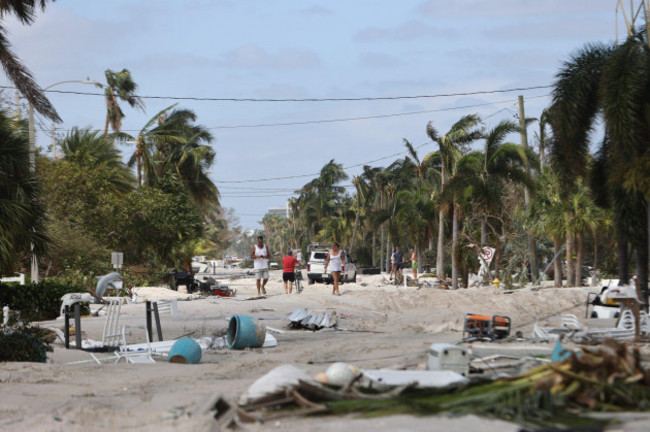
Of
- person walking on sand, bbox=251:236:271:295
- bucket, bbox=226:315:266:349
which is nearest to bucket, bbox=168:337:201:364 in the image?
bucket, bbox=226:315:266:349

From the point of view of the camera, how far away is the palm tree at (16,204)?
1462cm

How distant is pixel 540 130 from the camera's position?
36844 millimetres

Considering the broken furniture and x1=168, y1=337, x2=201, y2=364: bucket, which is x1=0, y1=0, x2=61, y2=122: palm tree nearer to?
x1=168, y1=337, x2=201, y2=364: bucket

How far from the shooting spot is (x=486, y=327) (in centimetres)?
1126

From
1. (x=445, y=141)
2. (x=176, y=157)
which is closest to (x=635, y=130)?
(x=445, y=141)

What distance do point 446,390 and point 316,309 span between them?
11933 mm

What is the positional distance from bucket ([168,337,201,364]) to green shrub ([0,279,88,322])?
30.2ft

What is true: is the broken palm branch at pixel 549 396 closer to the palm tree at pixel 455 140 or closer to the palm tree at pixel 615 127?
the palm tree at pixel 615 127

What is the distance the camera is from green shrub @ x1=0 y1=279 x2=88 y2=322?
19578 millimetres

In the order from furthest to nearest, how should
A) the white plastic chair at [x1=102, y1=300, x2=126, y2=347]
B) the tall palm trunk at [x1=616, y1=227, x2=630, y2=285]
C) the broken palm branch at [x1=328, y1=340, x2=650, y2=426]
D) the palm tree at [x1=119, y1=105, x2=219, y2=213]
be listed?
the palm tree at [x1=119, y1=105, x2=219, y2=213] < the tall palm trunk at [x1=616, y1=227, x2=630, y2=285] < the white plastic chair at [x1=102, y1=300, x2=126, y2=347] < the broken palm branch at [x1=328, y1=340, x2=650, y2=426]

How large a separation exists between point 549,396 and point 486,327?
5.58 metres

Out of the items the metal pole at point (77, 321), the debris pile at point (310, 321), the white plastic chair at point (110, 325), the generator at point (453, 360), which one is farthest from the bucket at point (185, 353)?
the generator at point (453, 360)

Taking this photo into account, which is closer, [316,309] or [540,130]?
[316,309]

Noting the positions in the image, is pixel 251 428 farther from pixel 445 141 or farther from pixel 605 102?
pixel 445 141
